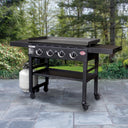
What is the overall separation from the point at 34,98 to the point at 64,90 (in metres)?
0.72

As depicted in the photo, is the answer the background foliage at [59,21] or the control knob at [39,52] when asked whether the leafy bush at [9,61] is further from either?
the control knob at [39,52]

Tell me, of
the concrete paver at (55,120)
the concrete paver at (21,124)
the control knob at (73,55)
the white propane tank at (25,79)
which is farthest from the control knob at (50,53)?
the concrete paver at (21,124)

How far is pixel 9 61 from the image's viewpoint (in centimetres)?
605

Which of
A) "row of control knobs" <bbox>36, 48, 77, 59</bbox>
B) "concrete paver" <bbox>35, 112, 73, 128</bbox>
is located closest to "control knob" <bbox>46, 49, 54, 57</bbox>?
"row of control knobs" <bbox>36, 48, 77, 59</bbox>

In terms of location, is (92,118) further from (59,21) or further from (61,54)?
(59,21)

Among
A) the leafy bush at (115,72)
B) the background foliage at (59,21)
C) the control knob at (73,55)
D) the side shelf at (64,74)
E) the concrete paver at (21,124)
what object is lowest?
the concrete paver at (21,124)

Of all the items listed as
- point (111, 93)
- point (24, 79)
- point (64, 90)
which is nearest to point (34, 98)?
point (24, 79)

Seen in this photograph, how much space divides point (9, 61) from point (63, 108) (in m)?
2.94

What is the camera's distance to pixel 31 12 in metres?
9.23

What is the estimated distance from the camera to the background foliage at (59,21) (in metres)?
7.17

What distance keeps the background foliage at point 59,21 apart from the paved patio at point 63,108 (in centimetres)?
167

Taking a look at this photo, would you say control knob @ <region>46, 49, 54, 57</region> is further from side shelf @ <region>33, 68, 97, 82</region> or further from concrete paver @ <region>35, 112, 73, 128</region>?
concrete paver @ <region>35, 112, 73, 128</region>

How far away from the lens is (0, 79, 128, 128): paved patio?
3.02 m

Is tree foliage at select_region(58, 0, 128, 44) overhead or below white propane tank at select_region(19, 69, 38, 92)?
overhead
